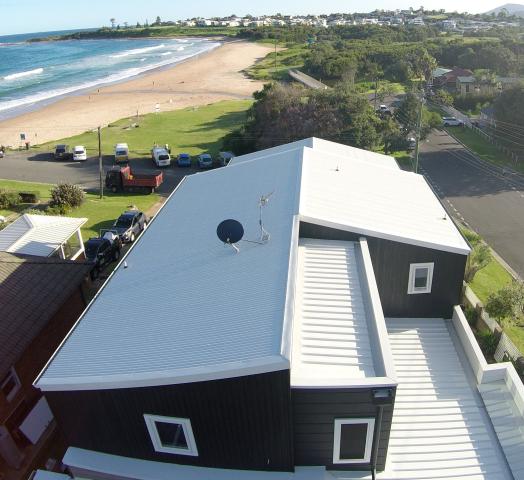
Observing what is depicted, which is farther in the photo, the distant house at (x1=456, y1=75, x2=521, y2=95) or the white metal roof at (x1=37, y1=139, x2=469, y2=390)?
the distant house at (x1=456, y1=75, x2=521, y2=95)

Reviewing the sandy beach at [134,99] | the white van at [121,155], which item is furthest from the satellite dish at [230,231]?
the sandy beach at [134,99]

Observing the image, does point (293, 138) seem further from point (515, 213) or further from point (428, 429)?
point (428, 429)

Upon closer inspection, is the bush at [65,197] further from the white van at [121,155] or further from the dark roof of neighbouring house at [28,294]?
the dark roof of neighbouring house at [28,294]

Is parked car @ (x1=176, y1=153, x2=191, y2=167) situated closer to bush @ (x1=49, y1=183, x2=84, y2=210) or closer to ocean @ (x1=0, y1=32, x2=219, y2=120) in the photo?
bush @ (x1=49, y1=183, x2=84, y2=210)

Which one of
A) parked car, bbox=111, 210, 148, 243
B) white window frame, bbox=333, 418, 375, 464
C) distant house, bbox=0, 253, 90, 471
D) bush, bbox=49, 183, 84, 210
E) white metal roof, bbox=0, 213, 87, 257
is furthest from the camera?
bush, bbox=49, 183, 84, 210

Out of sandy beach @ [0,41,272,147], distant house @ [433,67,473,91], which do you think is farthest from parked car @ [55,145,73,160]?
distant house @ [433,67,473,91]

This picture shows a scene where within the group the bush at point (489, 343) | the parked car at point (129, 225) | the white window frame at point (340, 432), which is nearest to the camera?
the white window frame at point (340, 432)

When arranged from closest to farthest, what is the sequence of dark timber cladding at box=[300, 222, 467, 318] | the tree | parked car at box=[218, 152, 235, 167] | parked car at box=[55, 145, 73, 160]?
dark timber cladding at box=[300, 222, 467, 318] → the tree → parked car at box=[218, 152, 235, 167] → parked car at box=[55, 145, 73, 160]
